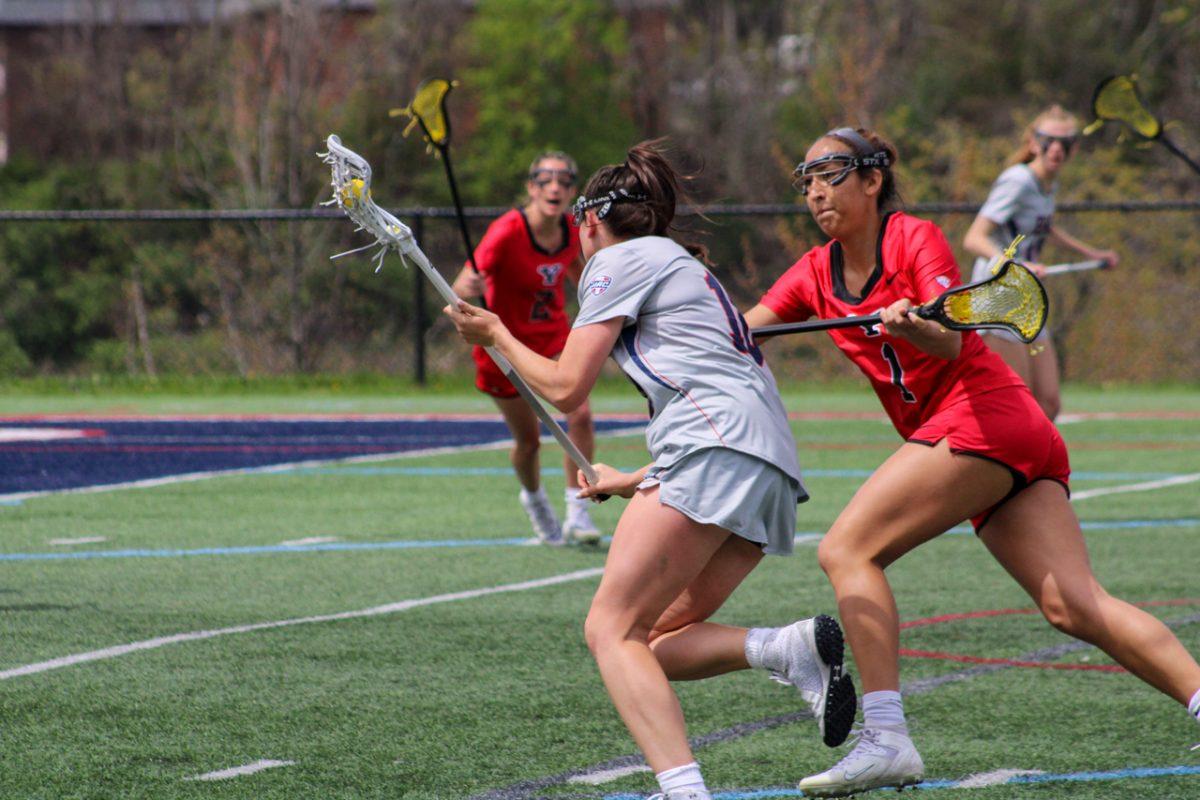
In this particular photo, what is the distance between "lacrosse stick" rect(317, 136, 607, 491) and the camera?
16.5ft

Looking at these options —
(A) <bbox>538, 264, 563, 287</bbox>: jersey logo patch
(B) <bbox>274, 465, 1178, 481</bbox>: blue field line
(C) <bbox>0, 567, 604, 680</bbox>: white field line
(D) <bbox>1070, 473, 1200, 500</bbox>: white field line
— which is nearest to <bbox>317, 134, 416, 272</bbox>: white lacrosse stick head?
(C) <bbox>0, 567, 604, 680</bbox>: white field line

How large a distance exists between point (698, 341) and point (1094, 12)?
51082 mm

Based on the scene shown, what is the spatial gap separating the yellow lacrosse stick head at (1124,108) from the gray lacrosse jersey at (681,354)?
5.85 metres

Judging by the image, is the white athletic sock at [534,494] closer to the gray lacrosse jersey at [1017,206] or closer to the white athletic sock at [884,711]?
the gray lacrosse jersey at [1017,206]

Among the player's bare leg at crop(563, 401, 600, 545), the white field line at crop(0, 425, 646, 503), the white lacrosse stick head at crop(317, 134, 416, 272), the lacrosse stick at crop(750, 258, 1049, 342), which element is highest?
the white lacrosse stick head at crop(317, 134, 416, 272)

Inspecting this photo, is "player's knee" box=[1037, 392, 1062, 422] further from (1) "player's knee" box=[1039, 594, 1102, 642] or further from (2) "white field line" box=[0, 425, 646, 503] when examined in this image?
(1) "player's knee" box=[1039, 594, 1102, 642]

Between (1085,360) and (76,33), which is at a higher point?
(76,33)

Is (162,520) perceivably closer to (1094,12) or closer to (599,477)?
(599,477)

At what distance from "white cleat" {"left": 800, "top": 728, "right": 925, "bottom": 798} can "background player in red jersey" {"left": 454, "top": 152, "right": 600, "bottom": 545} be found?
5.12 meters

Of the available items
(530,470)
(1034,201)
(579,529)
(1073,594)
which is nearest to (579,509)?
(579,529)

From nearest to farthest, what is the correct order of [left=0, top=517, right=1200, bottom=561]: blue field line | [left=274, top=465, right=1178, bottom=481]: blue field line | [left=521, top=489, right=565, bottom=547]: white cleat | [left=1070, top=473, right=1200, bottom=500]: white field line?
[left=0, top=517, right=1200, bottom=561]: blue field line
[left=521, top=489, right=565, bottom=547]: white cleat
[left=1070, top=473, right=1200, bottom=500]: white field line
[left=274, top=465, right=1178, bottom=481]: blue field line

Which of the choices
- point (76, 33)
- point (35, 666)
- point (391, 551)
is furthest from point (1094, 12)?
point (35, 666)

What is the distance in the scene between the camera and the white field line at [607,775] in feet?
16.6

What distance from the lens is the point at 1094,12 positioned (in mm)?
52562
